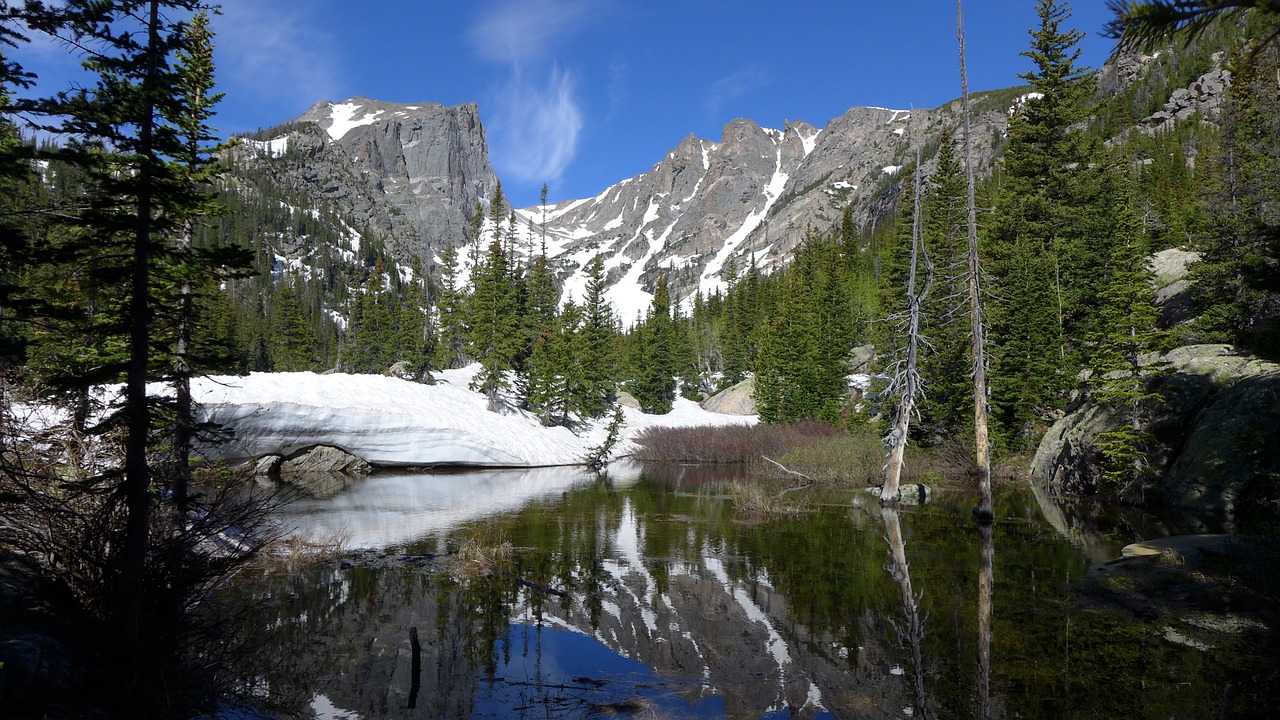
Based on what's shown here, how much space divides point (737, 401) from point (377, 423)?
41.2 metres

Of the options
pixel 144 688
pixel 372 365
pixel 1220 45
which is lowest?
pixel 144 688

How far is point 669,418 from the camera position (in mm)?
59469

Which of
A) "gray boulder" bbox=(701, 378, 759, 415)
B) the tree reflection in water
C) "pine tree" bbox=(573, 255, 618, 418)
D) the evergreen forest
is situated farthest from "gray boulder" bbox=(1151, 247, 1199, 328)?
"pine tree" bbox=(573, 255, 618, 418)

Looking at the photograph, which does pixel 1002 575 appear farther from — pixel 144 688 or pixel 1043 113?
pixel 1043 113

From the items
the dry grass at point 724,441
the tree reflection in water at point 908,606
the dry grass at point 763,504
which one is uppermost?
the dry grass at point 724,441

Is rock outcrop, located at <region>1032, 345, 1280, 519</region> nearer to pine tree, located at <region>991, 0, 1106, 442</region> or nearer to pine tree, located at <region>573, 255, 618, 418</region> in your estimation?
pine tree, located at <region>991, 0, 1106, 442</region>

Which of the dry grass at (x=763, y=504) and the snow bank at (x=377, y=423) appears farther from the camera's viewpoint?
the snow bank at (x=377, y=423)

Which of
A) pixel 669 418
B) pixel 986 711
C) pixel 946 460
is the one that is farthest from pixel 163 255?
pixel 669 418

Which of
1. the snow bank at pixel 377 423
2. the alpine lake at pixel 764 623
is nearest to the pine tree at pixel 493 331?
the snow bank at pixel 377 423

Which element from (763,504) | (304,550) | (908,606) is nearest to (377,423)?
(304,550)

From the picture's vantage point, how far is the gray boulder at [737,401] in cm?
6581

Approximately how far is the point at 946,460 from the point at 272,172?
217417 millimetres

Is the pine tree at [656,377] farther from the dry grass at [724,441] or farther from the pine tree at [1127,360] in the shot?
the pine tree at [1127,360]

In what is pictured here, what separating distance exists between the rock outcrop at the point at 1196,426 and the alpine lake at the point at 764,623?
173cm
